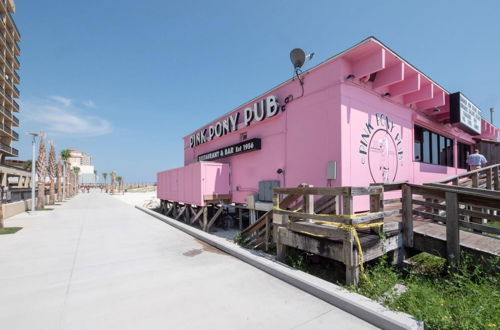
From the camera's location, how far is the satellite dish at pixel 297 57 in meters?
7.69

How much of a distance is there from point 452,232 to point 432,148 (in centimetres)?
882

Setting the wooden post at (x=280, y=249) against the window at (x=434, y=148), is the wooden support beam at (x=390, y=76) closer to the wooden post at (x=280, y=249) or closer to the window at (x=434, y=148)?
the wooden post at (x=280, y=249)

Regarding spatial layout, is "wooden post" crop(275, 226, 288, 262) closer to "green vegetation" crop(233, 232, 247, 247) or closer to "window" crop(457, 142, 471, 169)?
"green vegetation" crop(233, 232, 247, 247)

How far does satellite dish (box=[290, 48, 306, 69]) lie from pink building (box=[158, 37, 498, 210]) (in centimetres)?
44

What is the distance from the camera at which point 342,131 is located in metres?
6.66

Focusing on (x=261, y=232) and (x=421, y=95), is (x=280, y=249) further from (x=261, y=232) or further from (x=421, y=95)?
(x=421, y=95)

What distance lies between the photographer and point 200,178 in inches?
424

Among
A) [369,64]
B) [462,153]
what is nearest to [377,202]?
[369,64]

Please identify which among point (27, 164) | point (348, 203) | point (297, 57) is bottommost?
point (348, 203)

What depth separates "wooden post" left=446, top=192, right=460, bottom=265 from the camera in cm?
420

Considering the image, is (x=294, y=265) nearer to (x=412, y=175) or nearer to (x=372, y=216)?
(x=372, y=216)

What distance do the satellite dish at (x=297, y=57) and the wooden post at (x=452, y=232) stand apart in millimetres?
5536

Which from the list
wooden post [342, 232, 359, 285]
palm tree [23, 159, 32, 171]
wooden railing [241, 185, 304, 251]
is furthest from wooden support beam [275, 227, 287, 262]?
palm tree [23, 159, 32, 171]

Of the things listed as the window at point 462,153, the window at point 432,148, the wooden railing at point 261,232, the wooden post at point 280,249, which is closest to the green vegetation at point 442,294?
the wooden post at point 280,249
